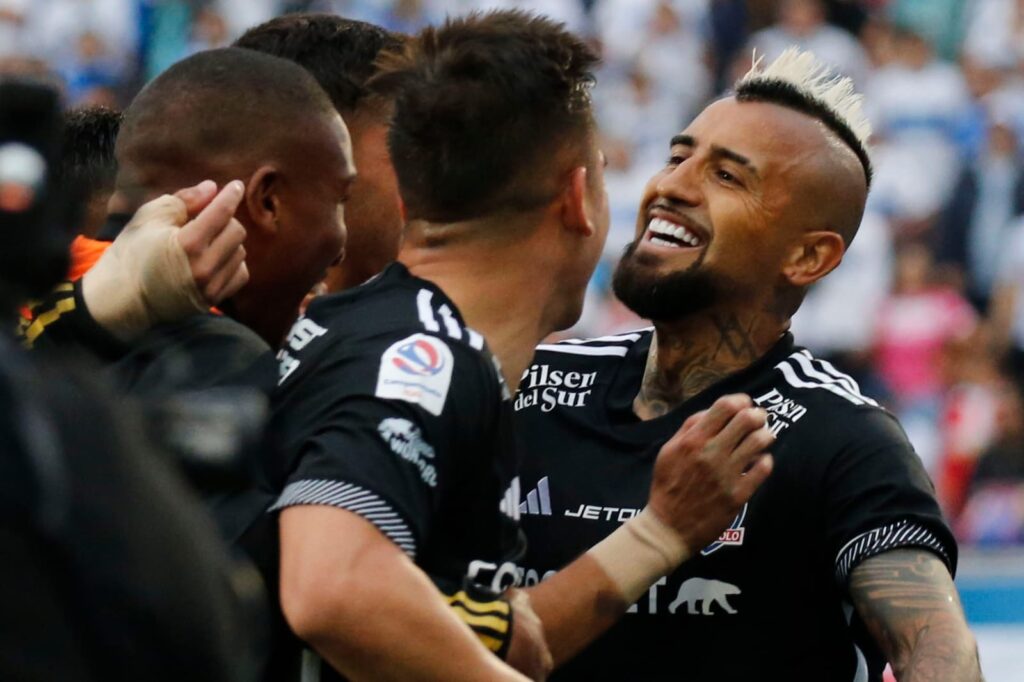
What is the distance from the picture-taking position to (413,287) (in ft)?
9.42

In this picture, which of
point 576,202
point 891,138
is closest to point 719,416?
point 576,202

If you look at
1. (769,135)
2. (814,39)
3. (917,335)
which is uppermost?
(814,39)

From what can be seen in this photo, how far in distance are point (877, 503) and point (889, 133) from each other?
7.82 m

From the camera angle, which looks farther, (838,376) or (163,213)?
(838,376)

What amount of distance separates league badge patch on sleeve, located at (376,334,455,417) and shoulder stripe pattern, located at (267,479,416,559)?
0.16 metres

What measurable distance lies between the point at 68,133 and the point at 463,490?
65.1 inches

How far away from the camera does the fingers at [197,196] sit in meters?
2.93

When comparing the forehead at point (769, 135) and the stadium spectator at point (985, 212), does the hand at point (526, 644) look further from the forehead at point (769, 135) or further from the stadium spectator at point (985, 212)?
the stadium spectator at point (985, 212)

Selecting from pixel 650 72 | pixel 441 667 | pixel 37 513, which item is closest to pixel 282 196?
pixel 441 667

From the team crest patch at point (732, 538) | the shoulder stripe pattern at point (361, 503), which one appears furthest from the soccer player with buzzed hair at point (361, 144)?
the shoulder stripe pattern at point (361, 503)

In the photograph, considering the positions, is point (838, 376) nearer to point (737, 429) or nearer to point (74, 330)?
point (737, 429)

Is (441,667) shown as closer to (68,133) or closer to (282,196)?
(282,196)

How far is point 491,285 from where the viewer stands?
2924 mm

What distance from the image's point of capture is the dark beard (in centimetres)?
382
